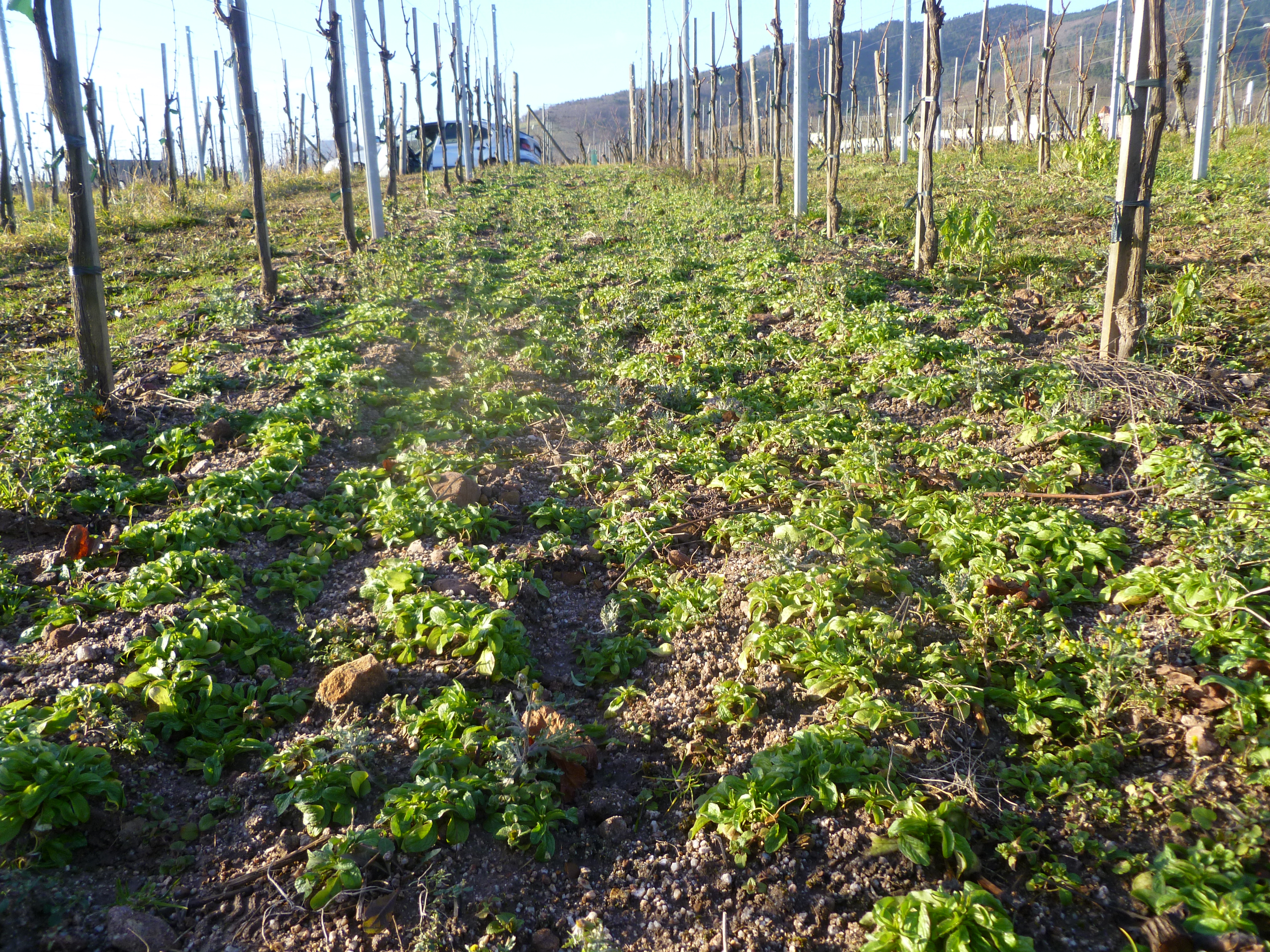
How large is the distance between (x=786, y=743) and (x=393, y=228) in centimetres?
1394

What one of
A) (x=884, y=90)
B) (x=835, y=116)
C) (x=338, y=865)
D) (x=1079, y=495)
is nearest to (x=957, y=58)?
(x=884, y=90)

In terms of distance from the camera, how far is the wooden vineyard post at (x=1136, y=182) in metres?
5.19

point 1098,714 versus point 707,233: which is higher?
point 707,233

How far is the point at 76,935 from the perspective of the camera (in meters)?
2.21

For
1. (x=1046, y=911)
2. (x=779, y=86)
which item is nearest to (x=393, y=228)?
(x=779, y=86)

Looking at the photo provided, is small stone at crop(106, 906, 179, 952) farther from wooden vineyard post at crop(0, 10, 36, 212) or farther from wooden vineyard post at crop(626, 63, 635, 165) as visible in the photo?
wooden vineyard post at crop(626, 63, 635, 165)

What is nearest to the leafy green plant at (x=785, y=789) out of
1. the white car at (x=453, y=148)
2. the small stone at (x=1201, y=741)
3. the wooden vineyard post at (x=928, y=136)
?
the small stone at (x=1201, y=741)

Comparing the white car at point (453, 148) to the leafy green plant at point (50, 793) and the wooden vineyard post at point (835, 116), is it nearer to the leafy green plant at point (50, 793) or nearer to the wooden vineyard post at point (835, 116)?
the wooden vineyard post at point (835, 116)

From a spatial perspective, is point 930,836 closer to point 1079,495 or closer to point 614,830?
point 614,830

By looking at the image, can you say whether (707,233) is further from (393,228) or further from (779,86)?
(393,228)

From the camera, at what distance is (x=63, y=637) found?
3.36 m

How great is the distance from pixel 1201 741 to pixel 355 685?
308 centimetres

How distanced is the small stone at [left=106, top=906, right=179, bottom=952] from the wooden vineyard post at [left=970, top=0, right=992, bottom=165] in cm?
1780

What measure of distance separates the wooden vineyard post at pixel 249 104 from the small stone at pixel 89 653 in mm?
6747
